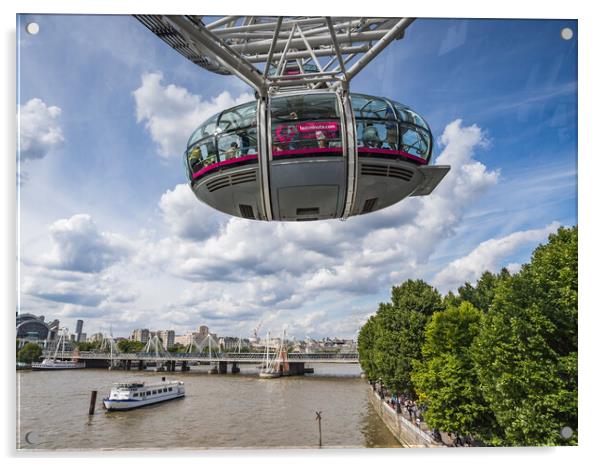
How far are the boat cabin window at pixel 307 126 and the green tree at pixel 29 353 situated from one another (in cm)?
462

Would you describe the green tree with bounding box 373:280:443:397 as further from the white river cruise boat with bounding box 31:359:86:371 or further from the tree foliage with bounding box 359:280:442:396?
the white river cruise boat with bounding box 31:359:86:371

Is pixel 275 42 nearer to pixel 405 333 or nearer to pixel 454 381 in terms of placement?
pixel 454 381

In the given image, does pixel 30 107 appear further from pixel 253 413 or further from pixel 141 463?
pixel 253 413

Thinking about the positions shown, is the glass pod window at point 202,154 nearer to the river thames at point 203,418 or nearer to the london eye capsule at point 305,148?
the london eye capsule at point 305,148

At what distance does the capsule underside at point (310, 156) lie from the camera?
5.56 m

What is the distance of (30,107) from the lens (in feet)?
22.5

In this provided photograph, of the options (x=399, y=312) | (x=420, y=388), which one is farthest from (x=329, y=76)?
(x=399, y=312)

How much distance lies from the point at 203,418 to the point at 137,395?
5.93 metres

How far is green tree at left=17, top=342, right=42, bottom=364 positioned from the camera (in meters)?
6.57

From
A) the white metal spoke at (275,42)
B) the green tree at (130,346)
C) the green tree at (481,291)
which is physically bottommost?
the green tree at (130,346)

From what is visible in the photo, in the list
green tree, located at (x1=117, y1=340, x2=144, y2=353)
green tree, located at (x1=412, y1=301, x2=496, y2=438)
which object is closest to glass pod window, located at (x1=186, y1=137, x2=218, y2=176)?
green tree, located at (x1=412, y1=301, x2=496, y2=438)

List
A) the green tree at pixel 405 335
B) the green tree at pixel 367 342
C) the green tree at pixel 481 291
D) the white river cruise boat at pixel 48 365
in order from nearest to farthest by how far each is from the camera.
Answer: the white river cruise boat at pixel 48 365 < the green tree at pixel 405 335 < the green tree at pixel 481 291 < the green tree at pixel 367 342

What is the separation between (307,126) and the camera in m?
5.58

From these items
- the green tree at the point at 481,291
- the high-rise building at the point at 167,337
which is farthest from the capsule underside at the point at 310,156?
the high-rise building at the point at 167,337
